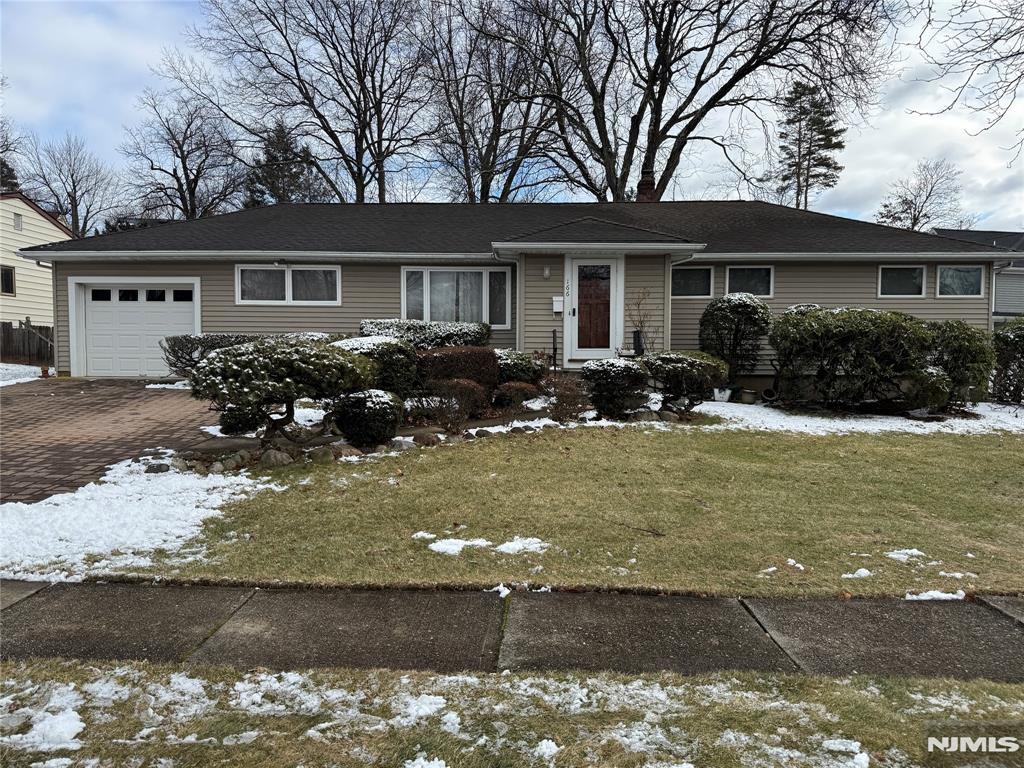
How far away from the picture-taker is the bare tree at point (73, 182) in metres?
36.6

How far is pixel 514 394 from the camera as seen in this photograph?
9.22 metres

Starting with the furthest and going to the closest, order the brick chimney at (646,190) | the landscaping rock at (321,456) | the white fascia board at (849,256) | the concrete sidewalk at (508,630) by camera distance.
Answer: the brick chimney at (646,190)
the white fascia board at (849,256)
the landscaping rock at (321,456)
the concrete sidewalk at (508,630)

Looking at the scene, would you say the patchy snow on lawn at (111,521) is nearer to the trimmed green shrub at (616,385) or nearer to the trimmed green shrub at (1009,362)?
the trimmed green shrub at (616,385)

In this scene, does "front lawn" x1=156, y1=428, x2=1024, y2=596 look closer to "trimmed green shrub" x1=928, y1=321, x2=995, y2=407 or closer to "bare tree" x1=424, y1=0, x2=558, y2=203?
"trimmed green shrub" x1=928, y1=321, x2=995, y2=407

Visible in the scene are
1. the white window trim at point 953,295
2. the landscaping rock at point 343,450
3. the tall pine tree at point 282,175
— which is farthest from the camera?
the tall pine tree at point 282,175

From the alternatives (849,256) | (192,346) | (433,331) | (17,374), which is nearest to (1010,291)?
(849,256)

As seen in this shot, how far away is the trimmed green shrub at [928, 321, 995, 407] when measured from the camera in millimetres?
9711

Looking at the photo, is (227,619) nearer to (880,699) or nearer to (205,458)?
(880,699)

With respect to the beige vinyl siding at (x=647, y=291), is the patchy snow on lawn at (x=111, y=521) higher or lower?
lower

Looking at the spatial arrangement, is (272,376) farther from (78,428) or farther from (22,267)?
(22,267)

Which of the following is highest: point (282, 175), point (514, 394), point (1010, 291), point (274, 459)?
point (282, 175)

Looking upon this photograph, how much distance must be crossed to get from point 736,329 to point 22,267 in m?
26.8

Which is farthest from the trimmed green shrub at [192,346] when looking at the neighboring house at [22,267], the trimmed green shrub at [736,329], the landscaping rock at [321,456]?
the neighboring house at [22,267]

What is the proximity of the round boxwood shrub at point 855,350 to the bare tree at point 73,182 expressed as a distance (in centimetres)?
4141
